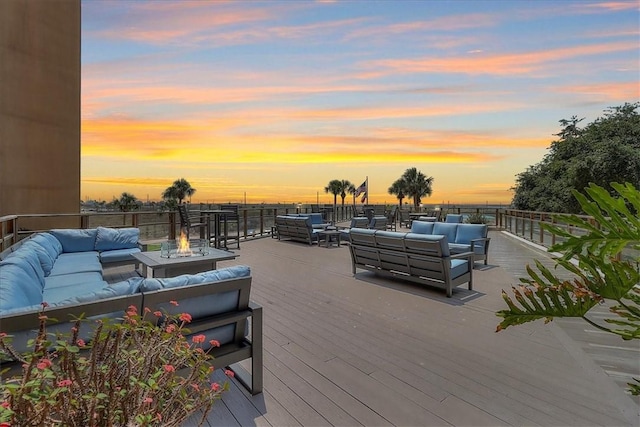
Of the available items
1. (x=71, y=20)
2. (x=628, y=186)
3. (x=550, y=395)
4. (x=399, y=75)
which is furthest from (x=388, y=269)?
(x=71, y=20)

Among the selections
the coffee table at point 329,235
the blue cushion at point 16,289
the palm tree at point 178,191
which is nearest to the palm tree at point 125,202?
the palm tree at point 178,191

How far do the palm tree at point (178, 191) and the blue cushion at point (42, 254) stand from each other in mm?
26423

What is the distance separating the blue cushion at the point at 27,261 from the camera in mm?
2642

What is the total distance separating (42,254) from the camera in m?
3.62

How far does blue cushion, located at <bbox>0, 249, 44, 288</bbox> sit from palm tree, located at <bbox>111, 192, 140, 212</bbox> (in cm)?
2577

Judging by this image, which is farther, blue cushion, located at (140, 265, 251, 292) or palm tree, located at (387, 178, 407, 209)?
palm tree, located at (387, 178, 407, 209)

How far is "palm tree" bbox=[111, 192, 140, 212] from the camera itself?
26188 mm

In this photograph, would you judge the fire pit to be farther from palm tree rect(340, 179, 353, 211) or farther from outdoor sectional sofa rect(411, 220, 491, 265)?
palm tree rect(340, 179, 353, 211)

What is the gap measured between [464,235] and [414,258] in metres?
2.56

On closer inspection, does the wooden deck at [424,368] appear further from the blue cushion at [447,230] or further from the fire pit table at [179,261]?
the blue cushion at [447,230]

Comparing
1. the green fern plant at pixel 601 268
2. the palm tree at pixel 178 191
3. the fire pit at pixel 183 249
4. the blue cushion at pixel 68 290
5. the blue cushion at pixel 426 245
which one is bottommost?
the blue cushion at pixel 68 290

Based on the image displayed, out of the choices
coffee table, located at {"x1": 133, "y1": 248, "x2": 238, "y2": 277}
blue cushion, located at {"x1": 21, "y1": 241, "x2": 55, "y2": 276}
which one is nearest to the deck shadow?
coffee table, located at {"x1": 133, "y1": 248, "x2": 238, "y2": 277}

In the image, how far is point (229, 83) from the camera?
767cm

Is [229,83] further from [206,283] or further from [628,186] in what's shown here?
[628,186]
